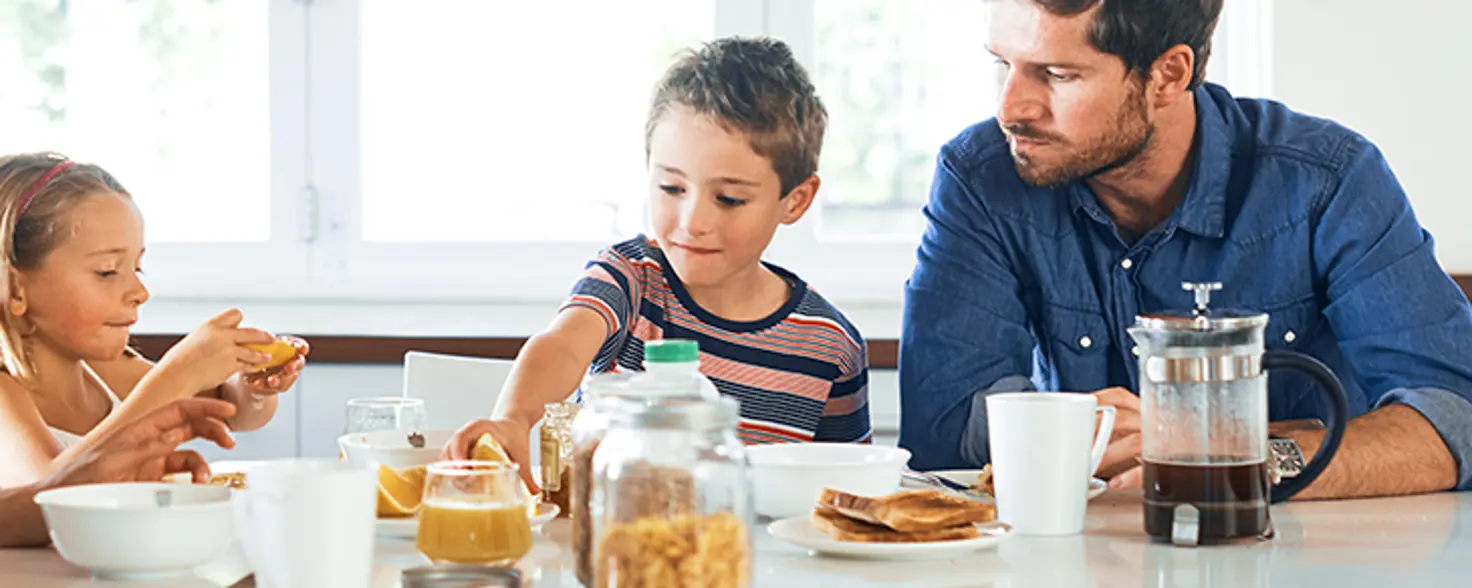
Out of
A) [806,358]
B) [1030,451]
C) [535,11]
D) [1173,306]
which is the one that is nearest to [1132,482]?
[1030,451]

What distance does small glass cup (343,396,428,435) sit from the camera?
148 cm

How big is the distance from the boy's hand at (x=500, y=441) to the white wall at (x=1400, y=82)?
6.75 ft

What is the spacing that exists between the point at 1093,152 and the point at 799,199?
0.39 metres

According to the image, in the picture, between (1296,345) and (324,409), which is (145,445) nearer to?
(1296,345)

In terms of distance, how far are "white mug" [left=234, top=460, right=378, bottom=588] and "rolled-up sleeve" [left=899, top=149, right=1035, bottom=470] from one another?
3.16 ft

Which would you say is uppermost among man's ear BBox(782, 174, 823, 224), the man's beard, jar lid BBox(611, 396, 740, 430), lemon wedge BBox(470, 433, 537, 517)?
the man's beard

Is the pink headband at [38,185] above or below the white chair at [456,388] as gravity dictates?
above

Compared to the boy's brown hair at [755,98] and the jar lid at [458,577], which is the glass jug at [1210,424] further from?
the boy's brown hair at [755,98]

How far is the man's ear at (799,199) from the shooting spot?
2.00 metres

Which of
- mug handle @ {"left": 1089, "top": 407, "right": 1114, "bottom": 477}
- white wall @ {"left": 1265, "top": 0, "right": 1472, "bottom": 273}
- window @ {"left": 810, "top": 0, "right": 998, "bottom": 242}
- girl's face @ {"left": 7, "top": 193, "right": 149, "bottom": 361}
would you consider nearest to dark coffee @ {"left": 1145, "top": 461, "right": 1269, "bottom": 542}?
mug handle @ {"left": 1089, "top": 407, "right": 1114, "bottom": 477}

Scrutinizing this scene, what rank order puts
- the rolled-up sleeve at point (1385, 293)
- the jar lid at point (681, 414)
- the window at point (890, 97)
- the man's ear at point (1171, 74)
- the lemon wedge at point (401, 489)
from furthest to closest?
the window at point (890, 97) < the man's ear at point (1171, 74) < the rolled-up sleeve at point (1385, 293) < the lemon wedge at point (401, 489) < the jar lid at point (681, 414)

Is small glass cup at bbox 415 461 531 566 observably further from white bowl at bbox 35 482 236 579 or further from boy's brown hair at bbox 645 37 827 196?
boy's brown hair at bbox 645 37 827 196

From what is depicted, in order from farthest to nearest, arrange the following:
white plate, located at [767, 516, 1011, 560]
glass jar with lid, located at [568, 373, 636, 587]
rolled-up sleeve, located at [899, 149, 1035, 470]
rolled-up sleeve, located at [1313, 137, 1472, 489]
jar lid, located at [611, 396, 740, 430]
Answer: rolled-up sleeve, located at [899, 149, 1035, 470] < rolled-up sleeve, located at [1313, 137, 1472, 489] < white plate, located at [767, 516, 1011, 560] < glass jar with lid, located at [568, 373, 636, 587] < jar lid, located at [611, 396, 740, 430]

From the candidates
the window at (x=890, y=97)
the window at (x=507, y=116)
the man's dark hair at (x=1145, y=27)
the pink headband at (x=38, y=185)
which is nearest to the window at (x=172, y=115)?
the window at (x=507, y=116)
